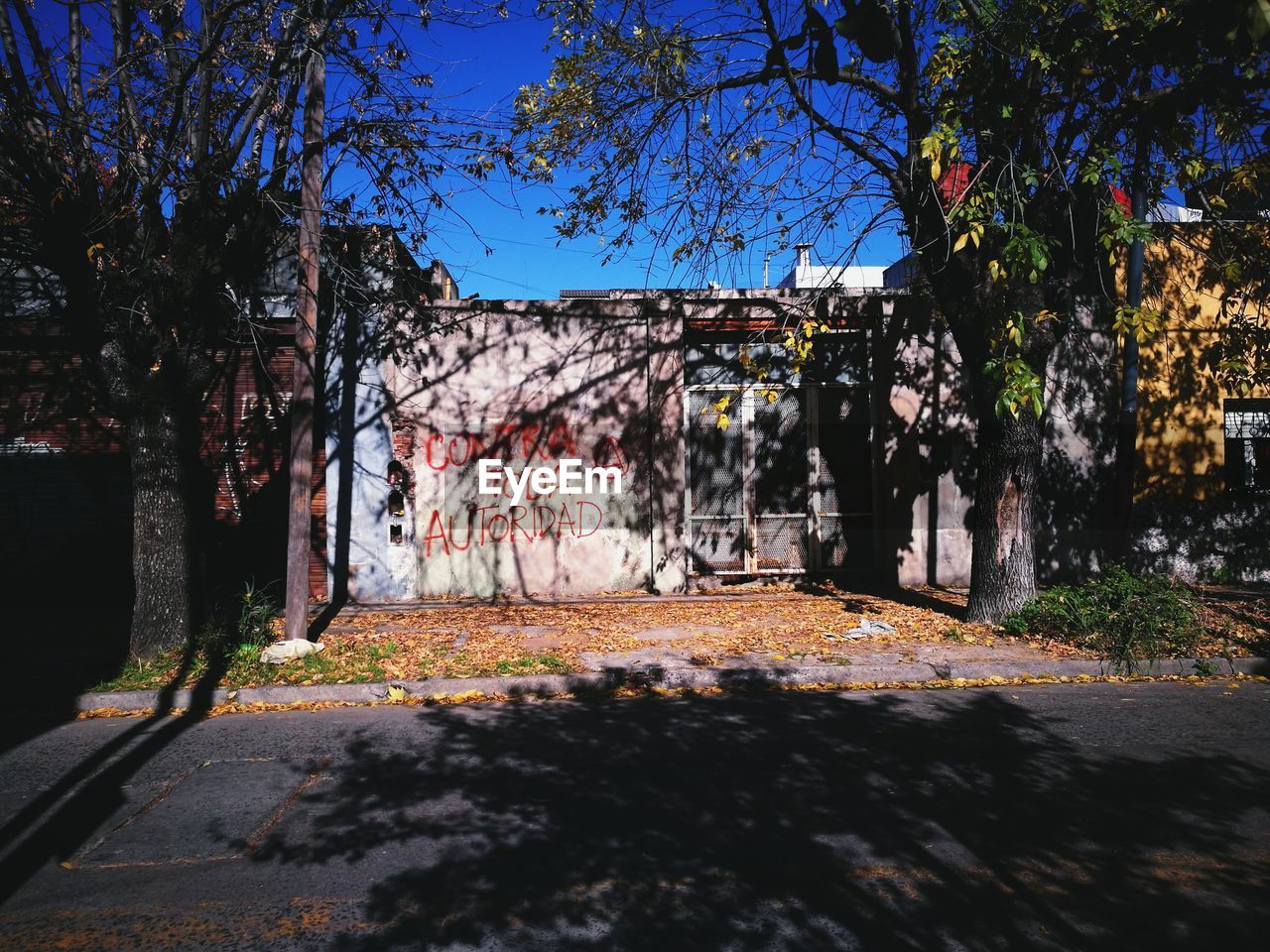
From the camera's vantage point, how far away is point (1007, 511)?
8539mm

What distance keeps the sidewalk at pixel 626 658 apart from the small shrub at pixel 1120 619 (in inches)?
6.7

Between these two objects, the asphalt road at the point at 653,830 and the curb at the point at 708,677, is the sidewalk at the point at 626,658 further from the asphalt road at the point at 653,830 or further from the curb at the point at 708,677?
the asphalt road at the point at 653,830

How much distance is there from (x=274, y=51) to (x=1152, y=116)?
803 cm

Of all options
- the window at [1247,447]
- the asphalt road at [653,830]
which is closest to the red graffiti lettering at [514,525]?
the asphalt road at [653,830]

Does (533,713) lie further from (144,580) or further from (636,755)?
(144,580)

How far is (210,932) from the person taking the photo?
3.27 m

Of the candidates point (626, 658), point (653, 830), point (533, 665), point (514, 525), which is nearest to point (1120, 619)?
point (626, 658)

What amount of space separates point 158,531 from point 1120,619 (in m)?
8.96

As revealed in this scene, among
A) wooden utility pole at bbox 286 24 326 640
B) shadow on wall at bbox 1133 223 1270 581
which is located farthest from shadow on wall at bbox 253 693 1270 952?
shadow on wall at bbox 1133 223 1270 581

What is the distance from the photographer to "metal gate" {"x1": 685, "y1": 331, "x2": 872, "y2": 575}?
448 inches

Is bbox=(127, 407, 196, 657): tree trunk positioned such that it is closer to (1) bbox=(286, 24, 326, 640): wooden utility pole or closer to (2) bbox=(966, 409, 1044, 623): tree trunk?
(1) bbox=(286, 24, 326, 640): wooden utility pole

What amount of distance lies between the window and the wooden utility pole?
11884 millimetres

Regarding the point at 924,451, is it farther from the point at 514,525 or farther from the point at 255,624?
the point at 255,624

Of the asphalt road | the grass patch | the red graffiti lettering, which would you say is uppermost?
the red graffiti lettering
